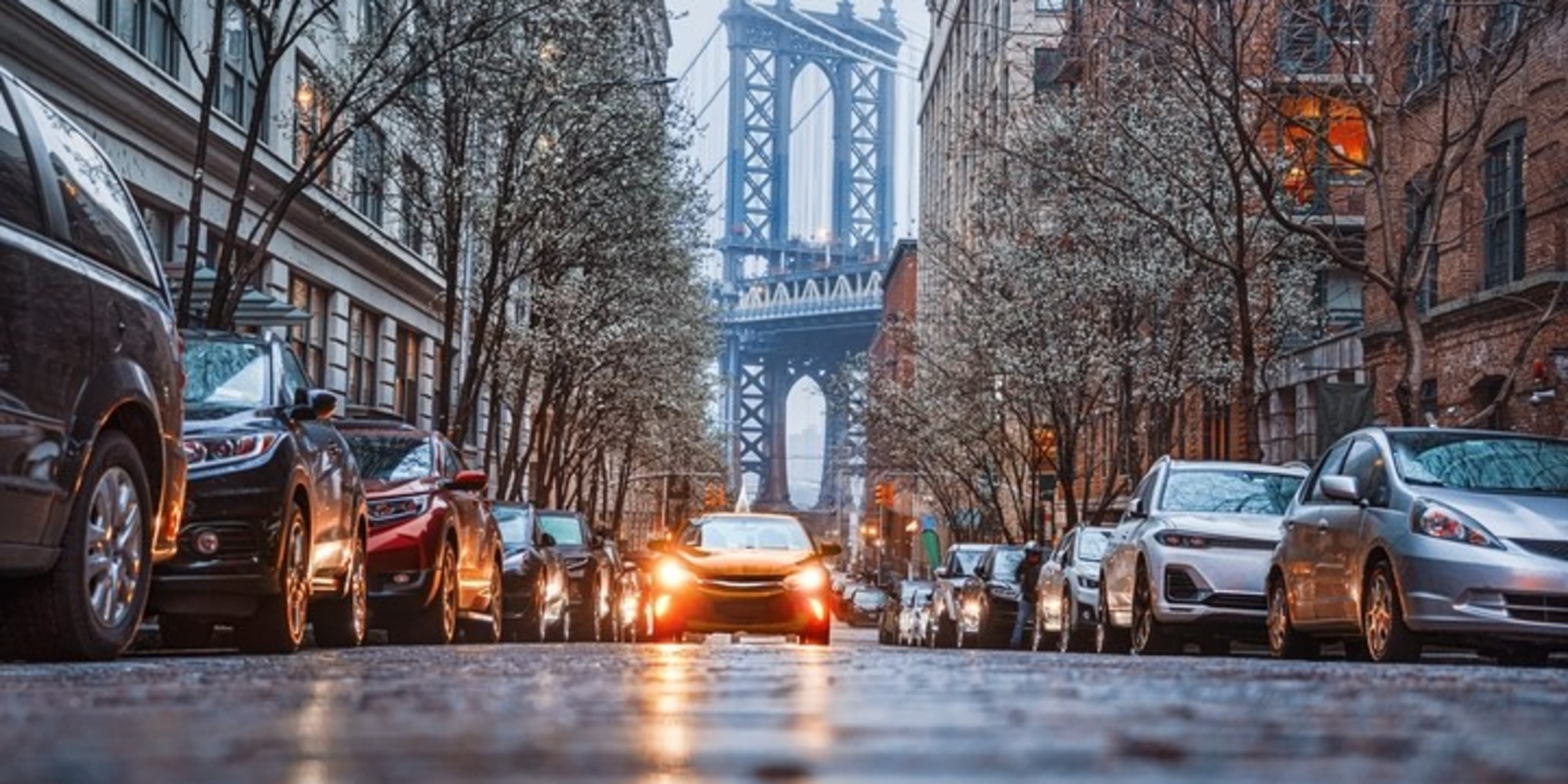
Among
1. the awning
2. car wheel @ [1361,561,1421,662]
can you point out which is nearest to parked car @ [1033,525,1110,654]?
car wheel @ [1361,561,1421,662]

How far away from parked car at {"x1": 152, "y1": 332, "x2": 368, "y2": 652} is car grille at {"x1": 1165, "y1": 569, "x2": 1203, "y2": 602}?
22.4ft

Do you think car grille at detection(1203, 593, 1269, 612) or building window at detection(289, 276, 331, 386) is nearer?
car grille at detection(1203, 593, 1269, 612)

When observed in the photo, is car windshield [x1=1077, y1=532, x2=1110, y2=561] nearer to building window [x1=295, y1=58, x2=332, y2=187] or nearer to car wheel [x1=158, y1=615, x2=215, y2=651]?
car wheel [x1=158, y1=615, x2=215, y2=651]

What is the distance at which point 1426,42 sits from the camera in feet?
92.6

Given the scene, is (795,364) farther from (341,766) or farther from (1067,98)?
(341,766)

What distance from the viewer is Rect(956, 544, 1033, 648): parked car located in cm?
3102

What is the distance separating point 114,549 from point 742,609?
1450 centimetres

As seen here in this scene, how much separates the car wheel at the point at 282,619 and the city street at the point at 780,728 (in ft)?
19.2

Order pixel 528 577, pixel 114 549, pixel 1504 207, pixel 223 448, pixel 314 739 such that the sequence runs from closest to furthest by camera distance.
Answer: pixel 314 739 < pixel 114 549 < pixel 223 448 < pixel 528 577 < pixel 1504 207

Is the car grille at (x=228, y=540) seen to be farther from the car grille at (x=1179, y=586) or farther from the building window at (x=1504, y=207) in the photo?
the building window at (x=1504, y=207)

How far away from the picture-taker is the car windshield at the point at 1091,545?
23.9 meters

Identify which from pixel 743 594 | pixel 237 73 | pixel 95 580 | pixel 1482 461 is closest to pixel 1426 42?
pixel 743 594

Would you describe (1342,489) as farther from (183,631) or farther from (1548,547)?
(183,631)

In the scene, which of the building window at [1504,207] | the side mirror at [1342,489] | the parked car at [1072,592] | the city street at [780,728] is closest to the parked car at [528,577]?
the parked car at [1072,592]
